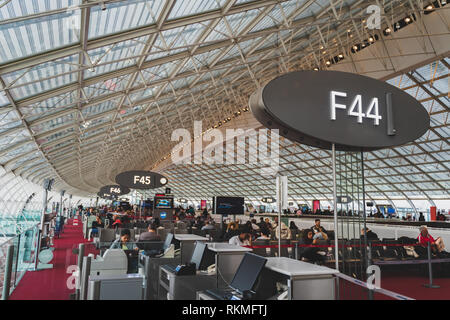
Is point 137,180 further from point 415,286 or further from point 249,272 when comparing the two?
point 249,272

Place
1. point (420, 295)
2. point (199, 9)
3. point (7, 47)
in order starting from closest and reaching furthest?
point (420, 295) → point (7, 47) → point (199, 9)

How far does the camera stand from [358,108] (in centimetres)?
391

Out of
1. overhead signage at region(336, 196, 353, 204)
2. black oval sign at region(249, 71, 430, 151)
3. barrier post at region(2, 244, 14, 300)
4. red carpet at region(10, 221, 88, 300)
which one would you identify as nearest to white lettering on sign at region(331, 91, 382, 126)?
black oval sign at region(249, 71, 430, 151)

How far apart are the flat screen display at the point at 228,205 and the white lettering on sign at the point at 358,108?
1159 cm

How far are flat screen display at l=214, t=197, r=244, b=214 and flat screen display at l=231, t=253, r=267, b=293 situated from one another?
11.8 m

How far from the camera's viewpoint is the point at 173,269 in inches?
172

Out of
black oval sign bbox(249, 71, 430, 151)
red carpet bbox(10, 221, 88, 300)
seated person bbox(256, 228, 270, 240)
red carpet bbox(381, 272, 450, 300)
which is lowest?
red carpet bbox(10, 221, 88, 300)

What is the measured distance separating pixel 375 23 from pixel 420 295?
12.7m

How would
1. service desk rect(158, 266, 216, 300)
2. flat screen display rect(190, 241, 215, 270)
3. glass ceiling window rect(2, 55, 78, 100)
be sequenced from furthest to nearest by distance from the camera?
glass ceiling window rect(2, 55, 78, 100) < flat screen display rect(190, 241, 215, 270) < service desk rect(158, 266, 216, 300)

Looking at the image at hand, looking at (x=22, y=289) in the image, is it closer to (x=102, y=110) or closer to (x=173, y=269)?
(x=173, y=269)

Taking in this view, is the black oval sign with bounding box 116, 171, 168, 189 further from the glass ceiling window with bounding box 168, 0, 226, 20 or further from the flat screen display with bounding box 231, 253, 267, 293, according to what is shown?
the flat screen display with bounding box 231, 253, 267, 293

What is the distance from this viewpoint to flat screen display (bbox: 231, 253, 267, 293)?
119 inches
